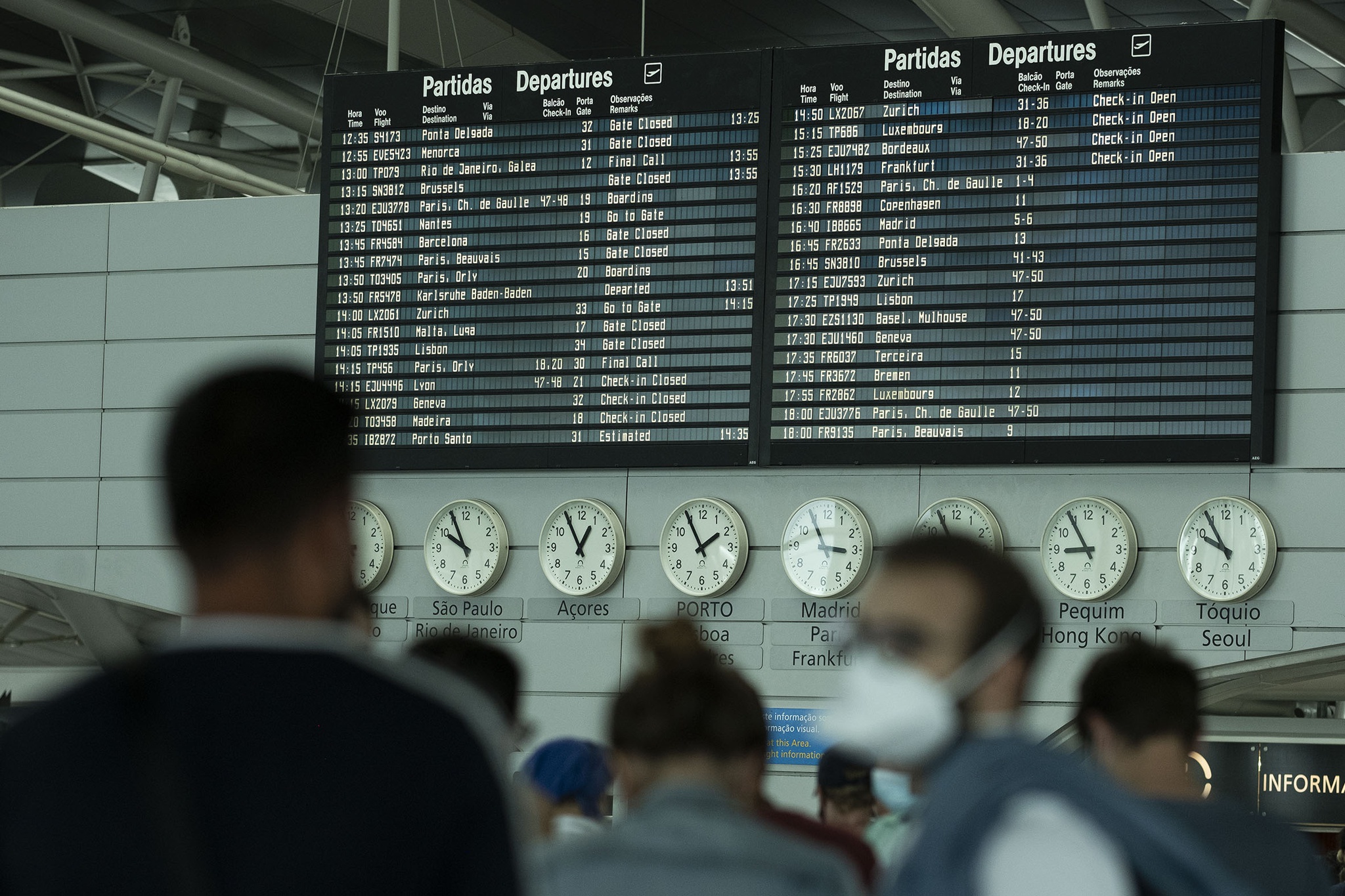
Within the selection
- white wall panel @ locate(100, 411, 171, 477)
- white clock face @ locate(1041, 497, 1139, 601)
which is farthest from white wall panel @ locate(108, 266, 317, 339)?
white clock face @ locate(1041, 497, 1139, 601)

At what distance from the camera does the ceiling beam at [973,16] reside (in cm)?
880

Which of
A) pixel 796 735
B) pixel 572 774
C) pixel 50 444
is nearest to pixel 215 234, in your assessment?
pixel 50 444

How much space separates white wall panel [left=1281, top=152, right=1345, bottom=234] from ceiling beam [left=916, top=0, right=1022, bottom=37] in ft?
7.94

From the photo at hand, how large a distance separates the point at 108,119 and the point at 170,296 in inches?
346

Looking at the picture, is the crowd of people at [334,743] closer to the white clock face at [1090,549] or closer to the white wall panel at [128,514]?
the white clock face at [1090,549]

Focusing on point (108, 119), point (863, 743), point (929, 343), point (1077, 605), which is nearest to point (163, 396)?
point (929, 343)

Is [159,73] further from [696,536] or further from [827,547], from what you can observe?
[827,547]

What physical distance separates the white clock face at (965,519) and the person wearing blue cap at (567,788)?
3.68 m

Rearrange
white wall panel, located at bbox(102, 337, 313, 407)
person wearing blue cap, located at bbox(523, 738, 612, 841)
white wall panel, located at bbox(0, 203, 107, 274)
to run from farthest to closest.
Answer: white wall panel, located at bbox(0, 203, 107, 274) → white wall panel, located at bbox(102, 337, 313, 407) → person wearing blue cap, located at bbox(523, 738, 612, 841)

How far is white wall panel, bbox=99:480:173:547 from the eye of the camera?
26.2 ft

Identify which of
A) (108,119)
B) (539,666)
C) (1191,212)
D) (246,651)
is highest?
(108,119)

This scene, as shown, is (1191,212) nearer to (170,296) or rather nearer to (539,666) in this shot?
(539,666)

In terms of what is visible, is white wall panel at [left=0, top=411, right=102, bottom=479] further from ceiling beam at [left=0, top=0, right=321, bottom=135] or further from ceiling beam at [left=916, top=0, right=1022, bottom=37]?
ceiling beam at [left=916, top=0, right=1022, bottom=37]

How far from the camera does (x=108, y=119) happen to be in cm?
1616
